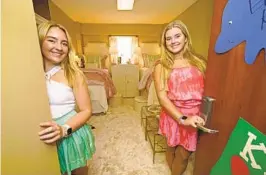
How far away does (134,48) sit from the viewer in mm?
6230

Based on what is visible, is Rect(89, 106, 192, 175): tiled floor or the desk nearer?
Rect(89, 106, 192, 175): tiled floor

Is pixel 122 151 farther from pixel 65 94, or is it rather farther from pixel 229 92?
pixel 229 92

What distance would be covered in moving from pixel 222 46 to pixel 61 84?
0.79m

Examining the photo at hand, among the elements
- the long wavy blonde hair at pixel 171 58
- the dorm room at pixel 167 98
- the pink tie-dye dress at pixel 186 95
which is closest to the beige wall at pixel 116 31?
the dorm room at pixel 167 98

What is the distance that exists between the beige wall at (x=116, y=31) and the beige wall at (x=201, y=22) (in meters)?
2.32

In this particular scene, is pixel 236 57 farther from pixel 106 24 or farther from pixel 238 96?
pixel 106 24

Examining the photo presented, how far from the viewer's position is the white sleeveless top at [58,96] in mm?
992

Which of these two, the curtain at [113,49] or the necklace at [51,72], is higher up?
the curtain at [113,49]

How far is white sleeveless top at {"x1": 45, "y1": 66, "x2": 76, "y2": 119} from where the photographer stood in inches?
39.0

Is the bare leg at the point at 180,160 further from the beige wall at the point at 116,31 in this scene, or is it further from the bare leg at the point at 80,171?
the beige wall at the point at 116,31

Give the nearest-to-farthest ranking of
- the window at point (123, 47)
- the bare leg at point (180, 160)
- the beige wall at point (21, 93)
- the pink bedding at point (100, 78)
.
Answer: the beige wall at point (21, 93) < the bare leg at point (180, 160) < the pink bedding at point (100, 78) < the window at point (123, 47)

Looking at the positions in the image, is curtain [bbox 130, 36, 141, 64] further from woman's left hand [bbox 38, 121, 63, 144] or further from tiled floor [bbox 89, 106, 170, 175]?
woman's left hand [bbox 38, 121, 63, 144]

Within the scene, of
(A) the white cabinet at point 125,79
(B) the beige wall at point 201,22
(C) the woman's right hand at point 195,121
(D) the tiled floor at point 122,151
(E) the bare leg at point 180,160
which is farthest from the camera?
(A) the white cabinet at point 125,79

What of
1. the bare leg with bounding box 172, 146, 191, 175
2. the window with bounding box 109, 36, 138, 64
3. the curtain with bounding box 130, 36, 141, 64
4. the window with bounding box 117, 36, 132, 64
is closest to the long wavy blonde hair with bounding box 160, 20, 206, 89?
the bare leg with bounding box 172, 146, 191, 175
